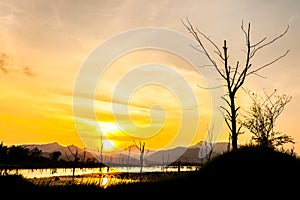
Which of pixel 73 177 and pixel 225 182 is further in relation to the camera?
pixel 73 177

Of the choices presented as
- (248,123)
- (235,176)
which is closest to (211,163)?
(235,176)

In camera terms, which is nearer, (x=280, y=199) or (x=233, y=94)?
(x=280, y=199)

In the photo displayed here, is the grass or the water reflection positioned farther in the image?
the water reflection

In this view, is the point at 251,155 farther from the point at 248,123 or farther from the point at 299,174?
the point at 248,123

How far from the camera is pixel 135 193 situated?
14.9m

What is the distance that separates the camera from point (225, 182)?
15203mm

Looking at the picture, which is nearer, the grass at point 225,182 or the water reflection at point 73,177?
the grass at point 225,182

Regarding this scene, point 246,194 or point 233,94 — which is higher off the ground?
point 233,94

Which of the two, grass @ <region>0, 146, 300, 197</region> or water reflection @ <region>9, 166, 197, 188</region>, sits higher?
grass @ <region>0, 146, 300, 197</region>

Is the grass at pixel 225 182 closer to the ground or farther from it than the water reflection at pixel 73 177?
farther from it

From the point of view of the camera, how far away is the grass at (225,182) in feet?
46.7

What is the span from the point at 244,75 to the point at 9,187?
46.1 feet

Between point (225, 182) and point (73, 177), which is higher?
point (225, 182)

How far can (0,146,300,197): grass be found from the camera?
561 inches
